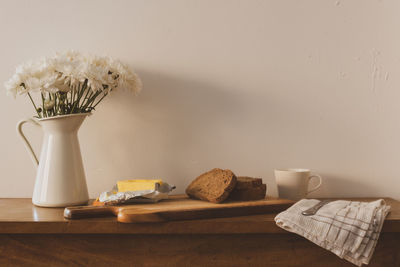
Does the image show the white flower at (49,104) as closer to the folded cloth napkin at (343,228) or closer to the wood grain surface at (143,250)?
the wood grain surface at (143,250)

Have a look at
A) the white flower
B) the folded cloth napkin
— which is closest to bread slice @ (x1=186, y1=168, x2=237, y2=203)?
the folded cloth napkin

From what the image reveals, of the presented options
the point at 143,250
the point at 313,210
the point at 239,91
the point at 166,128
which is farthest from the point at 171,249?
the point at 239,91

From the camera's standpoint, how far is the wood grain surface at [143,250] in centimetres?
81

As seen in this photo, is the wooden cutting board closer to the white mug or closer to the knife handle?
the knife handle

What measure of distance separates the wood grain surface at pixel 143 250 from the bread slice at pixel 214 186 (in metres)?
0.11

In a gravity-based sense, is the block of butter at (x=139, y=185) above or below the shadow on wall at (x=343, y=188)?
above

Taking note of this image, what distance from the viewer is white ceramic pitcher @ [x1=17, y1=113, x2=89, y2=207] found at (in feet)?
3.11

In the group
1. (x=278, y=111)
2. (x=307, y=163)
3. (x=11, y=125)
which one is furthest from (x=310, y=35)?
(x=11, y=125)

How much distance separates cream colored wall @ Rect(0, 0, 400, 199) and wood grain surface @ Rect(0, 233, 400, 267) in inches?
13.5

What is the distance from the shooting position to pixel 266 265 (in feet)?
2.66

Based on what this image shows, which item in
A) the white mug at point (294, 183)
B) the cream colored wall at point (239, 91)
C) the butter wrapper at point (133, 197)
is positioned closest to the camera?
the butter wrapper at point (133, 197)

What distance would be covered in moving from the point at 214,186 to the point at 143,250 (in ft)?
0.77

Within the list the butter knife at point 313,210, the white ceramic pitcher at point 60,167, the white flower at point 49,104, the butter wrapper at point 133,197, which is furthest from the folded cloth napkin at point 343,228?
the white flower at point 49,104

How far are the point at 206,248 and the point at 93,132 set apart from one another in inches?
21.8
